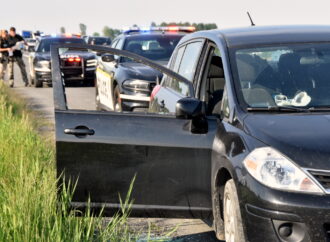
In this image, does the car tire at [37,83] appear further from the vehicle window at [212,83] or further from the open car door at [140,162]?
the open car door at [140,162]

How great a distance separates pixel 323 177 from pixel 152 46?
9.57 metres

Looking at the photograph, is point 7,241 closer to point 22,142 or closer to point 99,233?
point 99,233

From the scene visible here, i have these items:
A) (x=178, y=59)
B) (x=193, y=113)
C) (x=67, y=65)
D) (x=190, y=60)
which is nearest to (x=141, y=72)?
(x=178, y=59)

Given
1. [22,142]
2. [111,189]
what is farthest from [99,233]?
[22,142]

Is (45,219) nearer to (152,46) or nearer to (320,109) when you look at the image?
(320,109)

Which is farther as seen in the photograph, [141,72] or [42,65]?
[42,65]

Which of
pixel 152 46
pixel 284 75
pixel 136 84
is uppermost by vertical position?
pixel 284 75

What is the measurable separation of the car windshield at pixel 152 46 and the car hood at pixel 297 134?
847cm

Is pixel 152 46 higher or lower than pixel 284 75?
lower

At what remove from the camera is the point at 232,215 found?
424cm

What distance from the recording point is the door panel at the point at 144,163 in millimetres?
4707

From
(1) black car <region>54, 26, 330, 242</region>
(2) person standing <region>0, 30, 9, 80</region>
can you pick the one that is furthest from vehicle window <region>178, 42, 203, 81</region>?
(2) person standing <region>0, 30, 9, 80</region>

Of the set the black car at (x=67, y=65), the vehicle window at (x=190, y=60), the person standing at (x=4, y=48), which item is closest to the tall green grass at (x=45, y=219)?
the vehicle window at (x=190, y=60)

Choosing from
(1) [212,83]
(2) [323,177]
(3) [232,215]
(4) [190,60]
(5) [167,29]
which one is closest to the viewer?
(2) [323,177]
